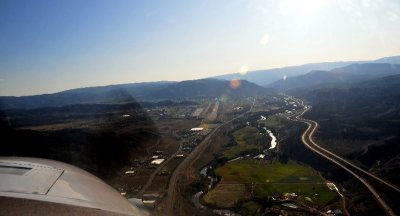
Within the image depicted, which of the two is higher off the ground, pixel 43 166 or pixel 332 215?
pixel 43 166

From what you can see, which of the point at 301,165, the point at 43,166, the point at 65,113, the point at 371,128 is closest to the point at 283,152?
the point at 301,165

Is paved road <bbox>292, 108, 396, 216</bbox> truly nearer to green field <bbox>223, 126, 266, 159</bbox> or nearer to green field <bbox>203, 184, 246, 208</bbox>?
green field <bbox>223, 126, 266, 159</bbox>

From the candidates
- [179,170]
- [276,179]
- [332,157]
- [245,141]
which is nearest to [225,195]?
[276,179]

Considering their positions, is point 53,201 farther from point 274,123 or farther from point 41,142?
point 274,123

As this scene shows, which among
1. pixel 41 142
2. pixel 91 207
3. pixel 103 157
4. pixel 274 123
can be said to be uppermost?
pixel 91 207

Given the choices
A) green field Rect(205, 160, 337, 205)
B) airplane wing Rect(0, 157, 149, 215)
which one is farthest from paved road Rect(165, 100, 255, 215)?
airplane wing Rect(0, 157, 149, 215)

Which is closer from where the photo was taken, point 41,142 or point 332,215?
point 332,215

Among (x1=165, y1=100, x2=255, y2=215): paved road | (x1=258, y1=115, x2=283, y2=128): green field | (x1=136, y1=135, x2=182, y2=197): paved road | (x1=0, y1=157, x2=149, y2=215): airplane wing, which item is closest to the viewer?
(x1=0, y1=157, x2=149, y2=215): airplane wing
